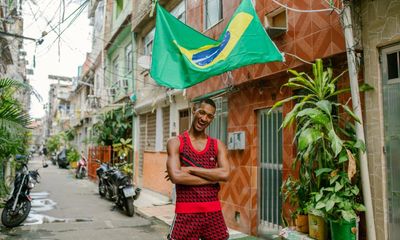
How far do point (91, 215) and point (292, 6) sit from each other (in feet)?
21.0

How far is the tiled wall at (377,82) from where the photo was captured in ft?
12.9

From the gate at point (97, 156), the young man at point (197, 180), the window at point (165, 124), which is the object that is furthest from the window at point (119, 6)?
the young man at point (197, 180)

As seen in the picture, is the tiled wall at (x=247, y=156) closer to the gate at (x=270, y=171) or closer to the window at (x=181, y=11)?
the gate at (x=270, y=171)

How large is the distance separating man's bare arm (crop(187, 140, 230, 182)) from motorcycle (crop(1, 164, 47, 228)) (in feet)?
18.5

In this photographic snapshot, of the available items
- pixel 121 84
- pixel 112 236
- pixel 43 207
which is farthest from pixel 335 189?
pixel 121 84

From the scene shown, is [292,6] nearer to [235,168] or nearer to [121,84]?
[235,168]

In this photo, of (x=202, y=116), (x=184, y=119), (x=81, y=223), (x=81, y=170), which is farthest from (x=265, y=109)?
(x=81, y=170)

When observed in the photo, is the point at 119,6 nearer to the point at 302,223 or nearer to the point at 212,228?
the point at 302,223

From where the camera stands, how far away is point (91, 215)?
28.0 feet

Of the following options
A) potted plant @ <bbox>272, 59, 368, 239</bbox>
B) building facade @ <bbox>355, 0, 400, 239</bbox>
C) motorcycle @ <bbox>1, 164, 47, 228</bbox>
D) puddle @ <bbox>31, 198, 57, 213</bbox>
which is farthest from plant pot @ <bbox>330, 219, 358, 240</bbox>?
puddle @ <bbox>31, 198, 57, 213</bbox>

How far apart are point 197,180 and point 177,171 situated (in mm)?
174

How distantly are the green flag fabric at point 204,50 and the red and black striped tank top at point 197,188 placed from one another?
212 cm

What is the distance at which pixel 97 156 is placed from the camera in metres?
16.0

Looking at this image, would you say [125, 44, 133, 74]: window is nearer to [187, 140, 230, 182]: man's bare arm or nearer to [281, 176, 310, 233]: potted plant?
[281, 176, 310, 233]: potted plant
